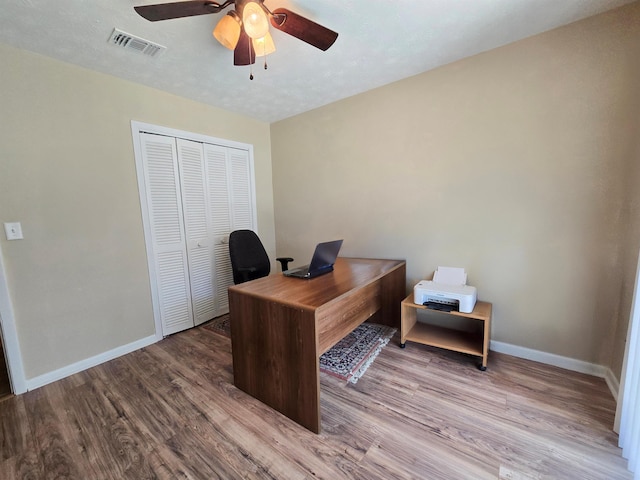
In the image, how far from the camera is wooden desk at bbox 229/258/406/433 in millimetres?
1358

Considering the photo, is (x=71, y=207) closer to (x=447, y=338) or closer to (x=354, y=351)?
(x=354, y=351)

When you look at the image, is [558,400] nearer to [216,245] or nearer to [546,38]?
[546,38]

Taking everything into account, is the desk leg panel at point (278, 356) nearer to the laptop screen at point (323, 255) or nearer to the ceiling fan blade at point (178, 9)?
the laptop screen at point (323, 255)

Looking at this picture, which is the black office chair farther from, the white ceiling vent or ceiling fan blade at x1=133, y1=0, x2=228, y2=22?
ceiling fan blade at x1=133, y1=0, x2=228, y2=22

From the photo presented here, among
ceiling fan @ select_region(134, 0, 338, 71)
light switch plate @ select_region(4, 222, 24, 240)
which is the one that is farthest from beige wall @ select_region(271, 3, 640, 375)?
light switch plate @ select_region(4, 222, 24, 240)

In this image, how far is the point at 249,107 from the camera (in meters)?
2.82

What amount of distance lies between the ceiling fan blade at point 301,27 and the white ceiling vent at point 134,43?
987 mm

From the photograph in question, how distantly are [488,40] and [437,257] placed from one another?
1.68 meters

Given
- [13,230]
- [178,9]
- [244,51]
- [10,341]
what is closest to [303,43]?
[244,51]

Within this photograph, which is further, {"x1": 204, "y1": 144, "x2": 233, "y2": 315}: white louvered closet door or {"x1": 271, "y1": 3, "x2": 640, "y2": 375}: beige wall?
{"x1": 204, "y1": 144, "x2": 233, "y2": 315}: white louvered closet door

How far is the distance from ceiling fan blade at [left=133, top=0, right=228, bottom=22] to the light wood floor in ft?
7.17

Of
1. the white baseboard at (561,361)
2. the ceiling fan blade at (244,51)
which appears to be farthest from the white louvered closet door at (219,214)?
Result: the white baseboard at (561,361)

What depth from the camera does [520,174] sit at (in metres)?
1.90

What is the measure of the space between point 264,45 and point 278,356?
1925 mm
